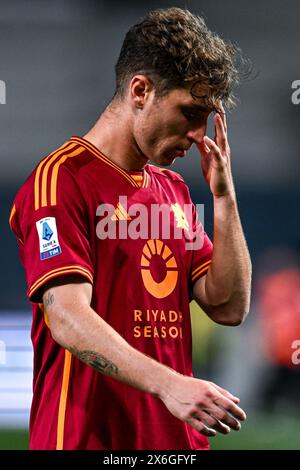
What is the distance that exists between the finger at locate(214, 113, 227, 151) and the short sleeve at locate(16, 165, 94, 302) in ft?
1.31

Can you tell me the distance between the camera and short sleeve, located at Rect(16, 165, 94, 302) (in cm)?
175

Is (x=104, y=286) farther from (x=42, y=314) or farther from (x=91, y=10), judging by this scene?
(x=91, y=10)

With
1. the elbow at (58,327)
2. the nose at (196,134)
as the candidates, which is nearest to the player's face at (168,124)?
the nose at (196,134)

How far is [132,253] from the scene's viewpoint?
189 centimetres

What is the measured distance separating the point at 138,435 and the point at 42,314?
0.33 m

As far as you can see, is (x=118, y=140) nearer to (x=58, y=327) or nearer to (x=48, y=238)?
(x=48, y=238)

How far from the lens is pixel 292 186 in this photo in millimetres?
5582

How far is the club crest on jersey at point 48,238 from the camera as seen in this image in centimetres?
177

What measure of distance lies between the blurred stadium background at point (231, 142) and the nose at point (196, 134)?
2815mm
